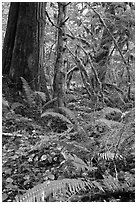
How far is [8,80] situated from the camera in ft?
17.0

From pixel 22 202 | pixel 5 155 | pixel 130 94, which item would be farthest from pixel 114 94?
pixel 22 202

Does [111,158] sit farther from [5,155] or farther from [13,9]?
[13,9]

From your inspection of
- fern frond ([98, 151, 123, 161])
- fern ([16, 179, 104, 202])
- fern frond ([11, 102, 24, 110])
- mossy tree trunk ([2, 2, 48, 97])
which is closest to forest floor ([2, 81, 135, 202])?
fern frond ([98, 151, 123, 161])

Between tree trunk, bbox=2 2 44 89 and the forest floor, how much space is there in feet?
3.83

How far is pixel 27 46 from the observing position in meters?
5.18

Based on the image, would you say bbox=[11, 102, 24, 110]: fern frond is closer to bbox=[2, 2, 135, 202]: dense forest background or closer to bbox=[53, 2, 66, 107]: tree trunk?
bbox=[2, 2, 135, 202]: dense forest background

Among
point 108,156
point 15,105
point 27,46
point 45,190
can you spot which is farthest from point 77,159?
point 27,46

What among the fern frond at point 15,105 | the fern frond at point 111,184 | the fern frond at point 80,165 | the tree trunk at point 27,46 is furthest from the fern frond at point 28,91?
the fern frond at point 111,184

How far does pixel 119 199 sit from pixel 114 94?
369 cm

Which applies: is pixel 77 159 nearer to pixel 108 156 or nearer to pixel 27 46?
pixel 108 156

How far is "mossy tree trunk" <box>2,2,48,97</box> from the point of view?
5.17m

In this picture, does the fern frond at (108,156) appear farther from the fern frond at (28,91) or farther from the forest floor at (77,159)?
the fern frond at (28,91)

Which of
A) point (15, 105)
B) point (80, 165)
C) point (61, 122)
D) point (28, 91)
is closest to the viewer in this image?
point (80, 165)

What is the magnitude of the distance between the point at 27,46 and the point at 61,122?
1544mm
